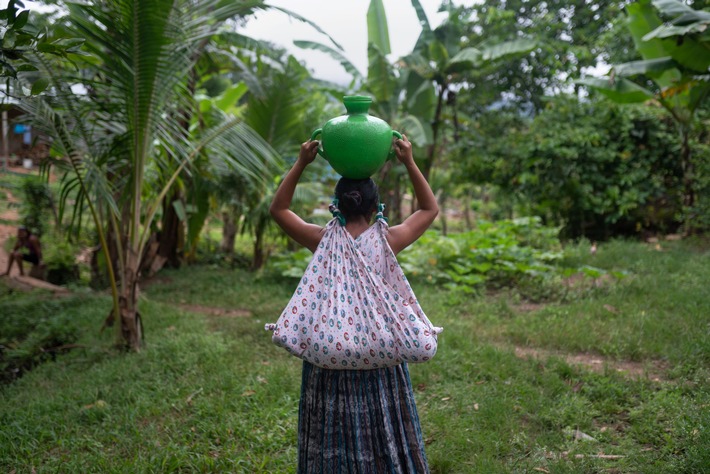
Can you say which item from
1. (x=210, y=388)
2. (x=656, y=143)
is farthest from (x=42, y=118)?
(x=656, y=143)

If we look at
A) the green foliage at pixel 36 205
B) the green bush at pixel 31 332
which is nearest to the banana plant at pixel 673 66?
the green bush at pixel 31 332

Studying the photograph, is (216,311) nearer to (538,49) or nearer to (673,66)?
(673,66)

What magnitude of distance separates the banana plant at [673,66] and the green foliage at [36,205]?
8.25 m

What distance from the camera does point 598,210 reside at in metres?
8.62

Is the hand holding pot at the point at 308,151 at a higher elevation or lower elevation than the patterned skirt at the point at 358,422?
higher

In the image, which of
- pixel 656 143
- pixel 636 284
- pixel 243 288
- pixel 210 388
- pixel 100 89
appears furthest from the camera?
pixel 656 143

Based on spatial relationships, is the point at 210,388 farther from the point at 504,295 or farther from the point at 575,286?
the point at 575,286

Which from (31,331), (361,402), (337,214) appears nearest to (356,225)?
(337,214)

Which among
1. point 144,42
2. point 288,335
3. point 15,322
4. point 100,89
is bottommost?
point 15,322

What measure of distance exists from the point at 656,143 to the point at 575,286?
12.7 feet

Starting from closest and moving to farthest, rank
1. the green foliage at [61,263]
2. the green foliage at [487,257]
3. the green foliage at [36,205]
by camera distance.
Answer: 1. the green foliage at [487,257]
2. the green foliage at [61,263]
3. the green foliage at [36,205]

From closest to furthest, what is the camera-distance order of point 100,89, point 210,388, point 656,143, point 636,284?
point 210,388
point 100,89
point 636,284
point 656,143

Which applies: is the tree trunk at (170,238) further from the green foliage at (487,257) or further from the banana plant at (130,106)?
the banana plant at (130,106)

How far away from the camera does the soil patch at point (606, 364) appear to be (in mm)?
3834
